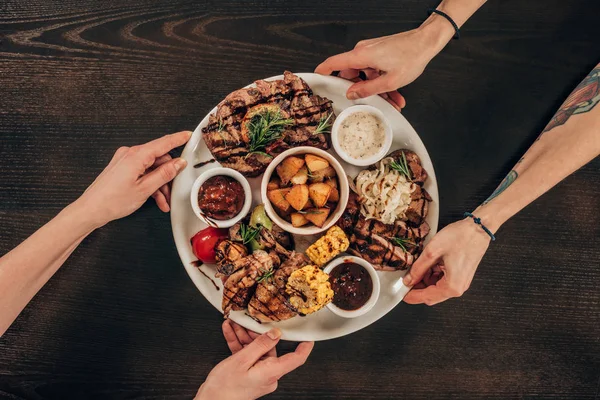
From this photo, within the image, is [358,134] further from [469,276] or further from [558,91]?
[558,91]

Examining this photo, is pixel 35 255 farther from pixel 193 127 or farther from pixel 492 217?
pixel 492 217

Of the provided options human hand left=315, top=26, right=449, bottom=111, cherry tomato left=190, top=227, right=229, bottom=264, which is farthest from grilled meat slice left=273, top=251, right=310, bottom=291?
human hand left=315, top=26, right=449, bottom=111

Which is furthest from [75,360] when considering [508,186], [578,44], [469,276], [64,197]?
[578,44]

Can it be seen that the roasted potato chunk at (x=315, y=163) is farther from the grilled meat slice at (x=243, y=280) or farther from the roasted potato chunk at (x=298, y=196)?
the grilled meat slice at (x=243, y=280)

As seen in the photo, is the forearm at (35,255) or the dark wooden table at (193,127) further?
the dark wooden table at (193,127)

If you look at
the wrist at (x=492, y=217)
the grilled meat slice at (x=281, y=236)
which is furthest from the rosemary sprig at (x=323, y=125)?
the wrist at (x=492, y=217)

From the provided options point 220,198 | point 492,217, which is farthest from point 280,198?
point 492,217

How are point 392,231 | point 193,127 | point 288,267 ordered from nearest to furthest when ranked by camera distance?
point 288,267
point 392,231
point 193,127
